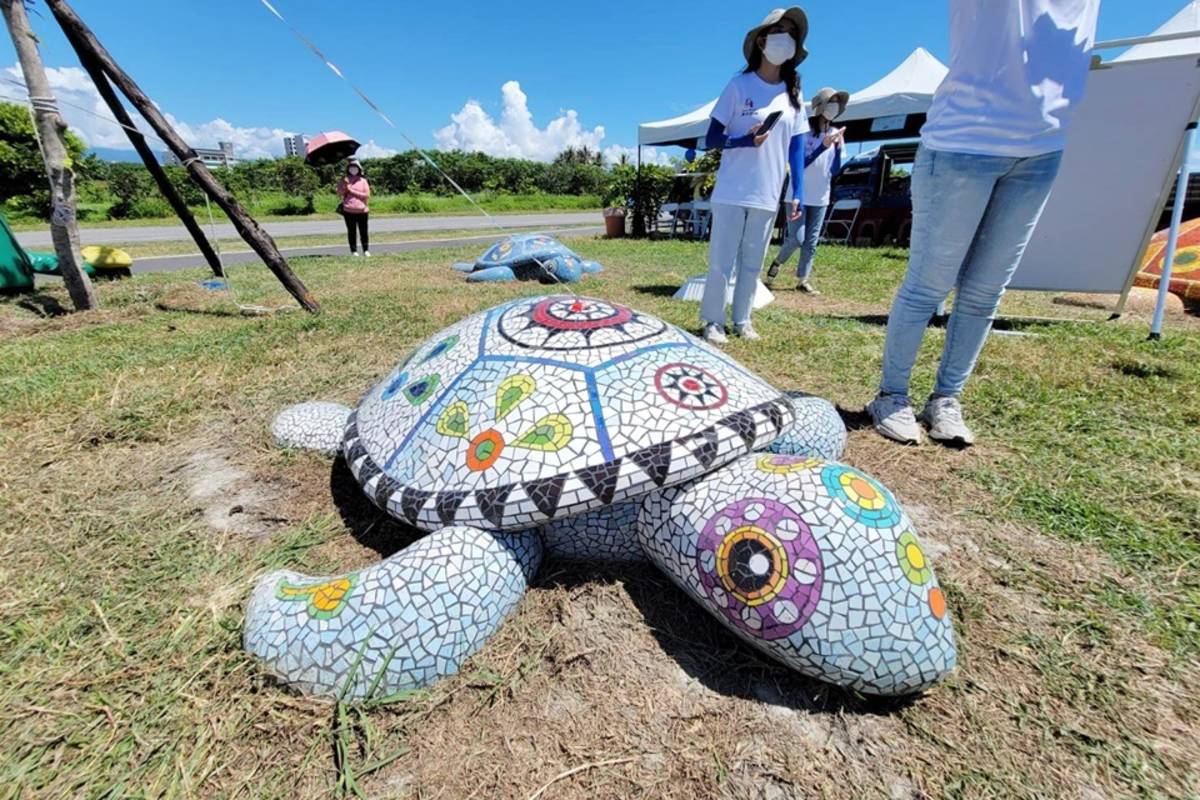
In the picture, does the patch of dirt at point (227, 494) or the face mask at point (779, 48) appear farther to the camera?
the face mask at point (779, 48)

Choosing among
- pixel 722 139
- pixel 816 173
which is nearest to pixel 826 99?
pixel 816 173

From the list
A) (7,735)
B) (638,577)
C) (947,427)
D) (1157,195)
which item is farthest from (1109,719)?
(1157,195)

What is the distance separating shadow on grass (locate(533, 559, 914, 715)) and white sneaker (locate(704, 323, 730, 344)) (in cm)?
247

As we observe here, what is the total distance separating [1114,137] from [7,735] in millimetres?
6643

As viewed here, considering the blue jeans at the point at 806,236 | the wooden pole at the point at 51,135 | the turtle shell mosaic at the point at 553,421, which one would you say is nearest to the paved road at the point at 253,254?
the wooden pole at the point at 51,135

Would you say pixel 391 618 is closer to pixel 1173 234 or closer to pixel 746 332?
pixel 746 332

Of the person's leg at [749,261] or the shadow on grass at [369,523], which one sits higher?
the person's leg at [749,261]

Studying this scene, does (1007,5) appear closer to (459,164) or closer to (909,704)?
(909,704)

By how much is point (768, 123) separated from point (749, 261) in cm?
88

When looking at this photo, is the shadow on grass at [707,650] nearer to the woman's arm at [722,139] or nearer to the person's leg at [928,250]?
the person's leg at [928,250]

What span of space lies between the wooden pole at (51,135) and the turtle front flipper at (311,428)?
3.68m

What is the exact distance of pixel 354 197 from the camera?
9.59m

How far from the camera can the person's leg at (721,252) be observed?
3738 millimetres

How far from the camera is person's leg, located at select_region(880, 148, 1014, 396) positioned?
2191 millimetres
